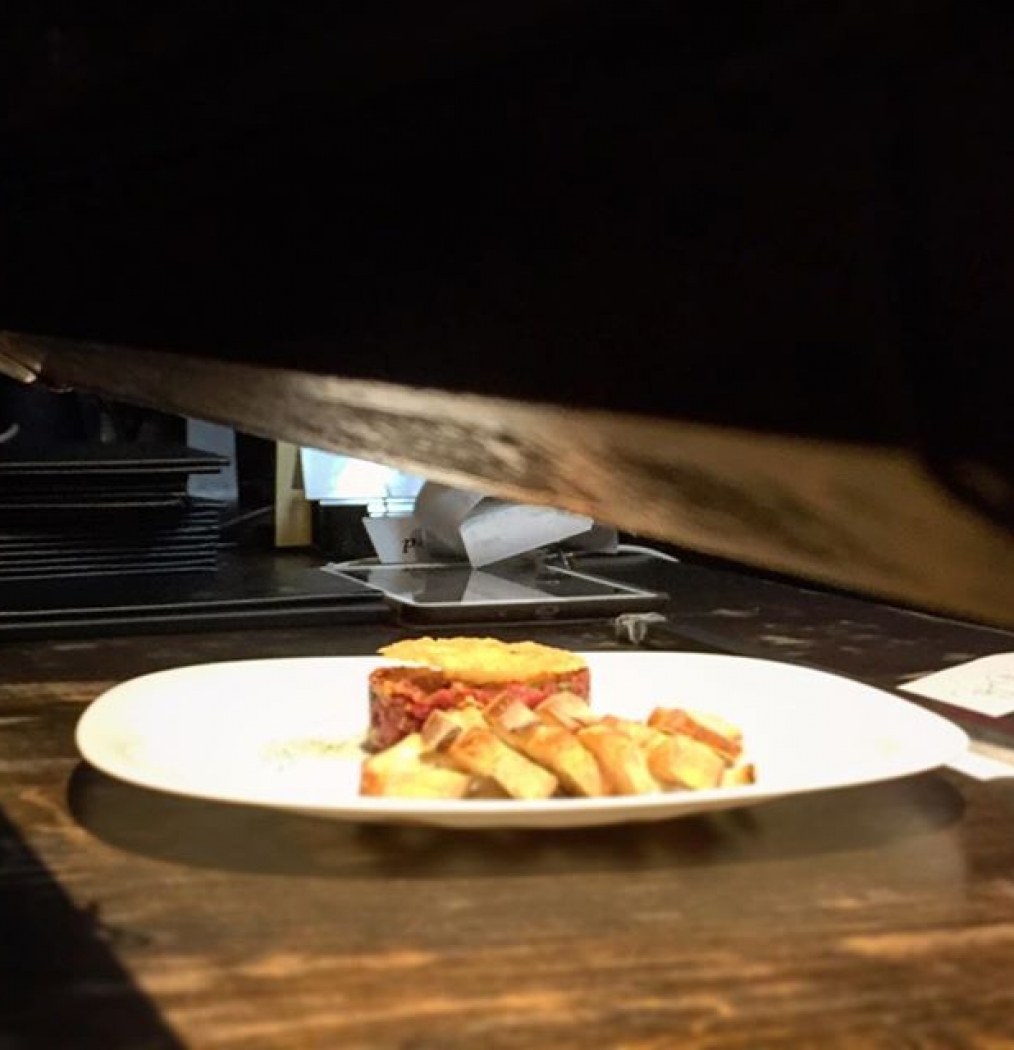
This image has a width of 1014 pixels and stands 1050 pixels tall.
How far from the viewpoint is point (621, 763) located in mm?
867

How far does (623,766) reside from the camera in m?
0.87

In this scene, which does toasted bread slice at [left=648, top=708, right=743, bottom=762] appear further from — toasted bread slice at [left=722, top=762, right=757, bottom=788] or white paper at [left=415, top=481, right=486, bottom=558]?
white paper at [left=415, top=481, right=486, bottom=558]

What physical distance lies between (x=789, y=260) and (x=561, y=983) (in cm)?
50

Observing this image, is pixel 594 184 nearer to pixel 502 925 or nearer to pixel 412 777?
pixel 502 925

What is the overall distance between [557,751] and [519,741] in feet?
0.12

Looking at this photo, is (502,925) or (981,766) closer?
(502,925)

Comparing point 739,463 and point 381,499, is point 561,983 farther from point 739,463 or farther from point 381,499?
point 381,499

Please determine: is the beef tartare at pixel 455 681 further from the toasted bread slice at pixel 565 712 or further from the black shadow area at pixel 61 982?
the black shadow area at pixel 61 982

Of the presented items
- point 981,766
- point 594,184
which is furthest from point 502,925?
point 594,184

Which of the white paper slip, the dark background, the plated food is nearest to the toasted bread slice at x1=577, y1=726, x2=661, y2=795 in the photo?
the plated food

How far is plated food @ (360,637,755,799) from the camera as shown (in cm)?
87

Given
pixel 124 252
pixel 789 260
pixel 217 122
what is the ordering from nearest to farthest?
pixel 789 260
pixel 217 122
pixel 124 252

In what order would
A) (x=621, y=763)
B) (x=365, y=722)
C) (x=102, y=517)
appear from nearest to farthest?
(x=621, y=763)
(x=365, y=722)
(x=102, y=517)

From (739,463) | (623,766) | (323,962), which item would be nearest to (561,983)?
(323,962)
